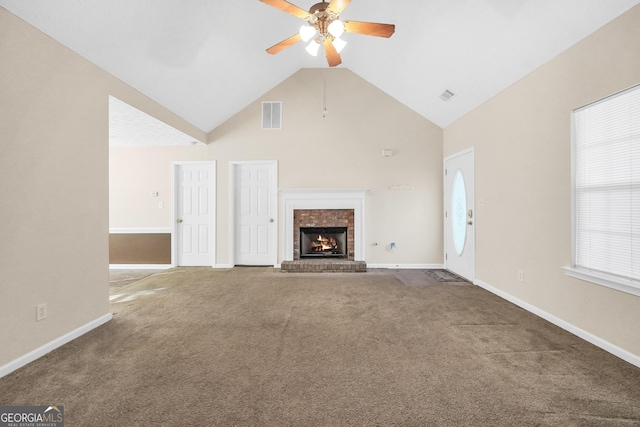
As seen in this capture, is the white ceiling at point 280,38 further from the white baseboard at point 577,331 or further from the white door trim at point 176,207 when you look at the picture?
the white baseboard at point 577,331

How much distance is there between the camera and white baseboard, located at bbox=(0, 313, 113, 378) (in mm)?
2000

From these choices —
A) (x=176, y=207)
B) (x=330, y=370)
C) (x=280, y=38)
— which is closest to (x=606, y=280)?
(x=330, y=370)

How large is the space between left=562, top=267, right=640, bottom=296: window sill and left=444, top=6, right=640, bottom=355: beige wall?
6 centimetres

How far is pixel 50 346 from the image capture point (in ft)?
7.60

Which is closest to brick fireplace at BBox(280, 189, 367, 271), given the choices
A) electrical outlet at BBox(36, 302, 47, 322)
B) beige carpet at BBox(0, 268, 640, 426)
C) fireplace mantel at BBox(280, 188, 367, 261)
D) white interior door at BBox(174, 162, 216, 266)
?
fireplace mantel at BBox(280, 188, 367, 261)

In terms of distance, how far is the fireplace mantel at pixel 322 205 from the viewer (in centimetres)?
543

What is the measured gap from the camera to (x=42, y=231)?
→ 7.54ft

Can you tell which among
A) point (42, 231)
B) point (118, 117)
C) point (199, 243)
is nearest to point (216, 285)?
point (199, 243)

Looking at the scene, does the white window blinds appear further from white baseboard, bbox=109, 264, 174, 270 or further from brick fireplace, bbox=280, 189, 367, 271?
white baseboard, bbox=109, 264, 174, 270

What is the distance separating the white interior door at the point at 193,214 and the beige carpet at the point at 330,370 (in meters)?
2.27

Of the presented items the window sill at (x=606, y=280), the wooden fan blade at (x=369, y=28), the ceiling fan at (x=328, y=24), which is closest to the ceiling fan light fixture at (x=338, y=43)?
the ceiling fan at (x=328, y=24)

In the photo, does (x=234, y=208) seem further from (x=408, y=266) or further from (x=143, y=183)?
(x=408, y=266)

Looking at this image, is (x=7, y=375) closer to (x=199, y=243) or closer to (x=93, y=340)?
(x=93, y=340)

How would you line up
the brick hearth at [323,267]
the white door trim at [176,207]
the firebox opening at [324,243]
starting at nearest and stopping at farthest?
1. the brick hearth at [323,267]
2. the white door trim at [176,207]
3. the firebox opening at [324,243]
